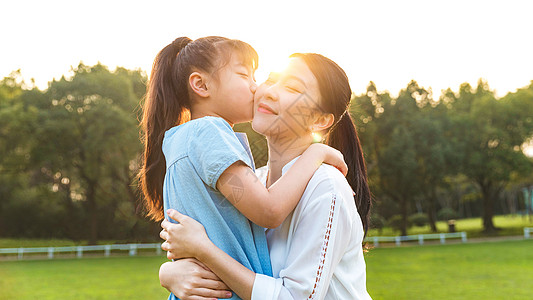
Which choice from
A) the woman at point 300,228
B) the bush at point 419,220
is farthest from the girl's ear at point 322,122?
the bush at point 419,220

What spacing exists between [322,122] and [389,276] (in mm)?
12295

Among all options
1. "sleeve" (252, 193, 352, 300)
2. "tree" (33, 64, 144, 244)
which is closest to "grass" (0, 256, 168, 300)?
"tree" (33, 64, 144, 244)

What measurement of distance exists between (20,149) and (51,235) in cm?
575

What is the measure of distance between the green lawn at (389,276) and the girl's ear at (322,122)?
8970mm

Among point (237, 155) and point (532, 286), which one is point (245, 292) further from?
point (532, 286)

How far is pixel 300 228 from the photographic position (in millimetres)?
1723

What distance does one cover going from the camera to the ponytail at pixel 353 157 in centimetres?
225

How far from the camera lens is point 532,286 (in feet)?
36.7

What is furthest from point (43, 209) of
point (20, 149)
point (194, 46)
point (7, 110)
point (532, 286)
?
point (194, 46)

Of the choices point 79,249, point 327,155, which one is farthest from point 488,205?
point 327,155

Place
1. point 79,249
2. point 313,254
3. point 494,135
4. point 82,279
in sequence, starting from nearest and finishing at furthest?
point 313,254 < point 82,279 < point 79,249 < point 494,135

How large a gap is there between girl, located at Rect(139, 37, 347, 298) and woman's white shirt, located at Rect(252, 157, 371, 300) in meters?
0.06

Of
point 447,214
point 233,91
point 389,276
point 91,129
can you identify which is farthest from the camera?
point 447,214

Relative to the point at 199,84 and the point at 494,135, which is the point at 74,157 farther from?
the point at 199,84
